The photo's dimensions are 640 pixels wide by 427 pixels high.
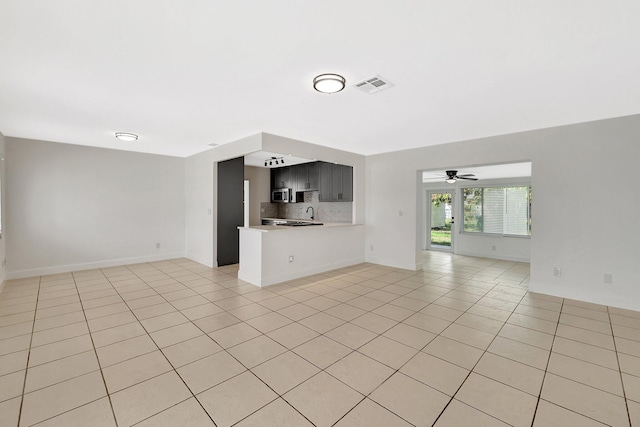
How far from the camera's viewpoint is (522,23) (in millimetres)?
1754

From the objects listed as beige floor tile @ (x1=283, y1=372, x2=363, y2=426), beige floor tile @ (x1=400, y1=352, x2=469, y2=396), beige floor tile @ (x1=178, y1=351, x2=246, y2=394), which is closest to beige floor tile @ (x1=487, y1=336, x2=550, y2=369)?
beige floor tile @ (x1=400, y1=352, x2=469, y2=396)

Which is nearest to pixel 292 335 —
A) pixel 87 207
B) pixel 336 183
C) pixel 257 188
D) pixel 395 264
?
pixel 395 264

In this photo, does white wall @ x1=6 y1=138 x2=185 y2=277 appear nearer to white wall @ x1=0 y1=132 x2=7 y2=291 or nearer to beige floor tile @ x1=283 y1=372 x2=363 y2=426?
white wall @ x1=0 y1=132 x2=7 y2=291

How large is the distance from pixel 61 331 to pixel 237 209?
3.56 metres

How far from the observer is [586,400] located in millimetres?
1859

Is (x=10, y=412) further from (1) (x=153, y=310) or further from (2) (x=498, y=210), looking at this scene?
(2) (x=498, y=210)

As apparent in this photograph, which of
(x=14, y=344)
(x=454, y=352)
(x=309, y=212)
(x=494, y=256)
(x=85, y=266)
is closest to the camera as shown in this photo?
(x=454, y=352)

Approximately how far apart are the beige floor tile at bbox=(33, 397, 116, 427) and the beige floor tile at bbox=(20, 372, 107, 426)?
0.05 m

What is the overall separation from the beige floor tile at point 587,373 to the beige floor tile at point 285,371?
1.92 meters

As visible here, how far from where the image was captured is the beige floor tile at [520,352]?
2322 millimetres

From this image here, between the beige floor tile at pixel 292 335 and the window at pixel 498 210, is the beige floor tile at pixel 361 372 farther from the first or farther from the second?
the window at pixel 498 210

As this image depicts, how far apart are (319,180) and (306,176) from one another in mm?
538

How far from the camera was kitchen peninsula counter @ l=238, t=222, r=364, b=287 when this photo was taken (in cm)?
446

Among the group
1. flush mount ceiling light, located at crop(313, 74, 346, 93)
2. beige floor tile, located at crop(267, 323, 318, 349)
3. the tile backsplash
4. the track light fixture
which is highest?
the track light fixture
